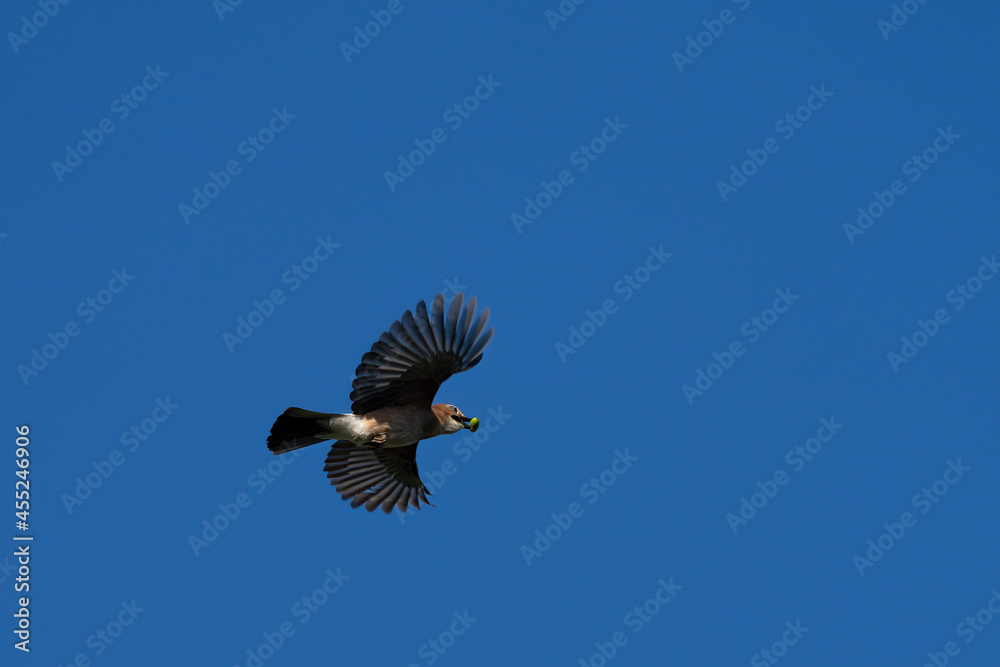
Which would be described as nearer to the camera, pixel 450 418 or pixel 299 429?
pixel 299 429

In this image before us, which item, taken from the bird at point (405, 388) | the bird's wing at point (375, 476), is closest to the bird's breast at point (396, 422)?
the bird at point (405, 388)

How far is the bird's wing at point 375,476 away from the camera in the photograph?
1719cm

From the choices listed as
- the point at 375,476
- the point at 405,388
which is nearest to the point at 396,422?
the point at 405,388

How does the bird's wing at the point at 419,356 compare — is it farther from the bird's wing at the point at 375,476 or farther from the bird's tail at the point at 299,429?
the bird's wing at the point at 375,476

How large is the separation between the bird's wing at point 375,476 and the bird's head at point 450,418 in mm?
1437

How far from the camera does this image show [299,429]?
49.4ft

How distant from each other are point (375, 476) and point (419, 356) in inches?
119

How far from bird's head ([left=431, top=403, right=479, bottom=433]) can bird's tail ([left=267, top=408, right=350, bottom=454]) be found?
1288mm

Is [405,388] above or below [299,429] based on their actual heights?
above

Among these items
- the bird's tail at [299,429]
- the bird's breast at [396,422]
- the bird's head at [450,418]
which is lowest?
the bird's tail at [299,429]

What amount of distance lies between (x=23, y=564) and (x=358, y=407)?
5552 millimetres

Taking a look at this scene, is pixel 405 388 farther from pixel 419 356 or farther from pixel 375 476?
pixel 375 476

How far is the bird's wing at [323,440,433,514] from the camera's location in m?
17.2

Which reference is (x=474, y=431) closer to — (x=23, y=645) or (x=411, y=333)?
(x=411, y=333)
